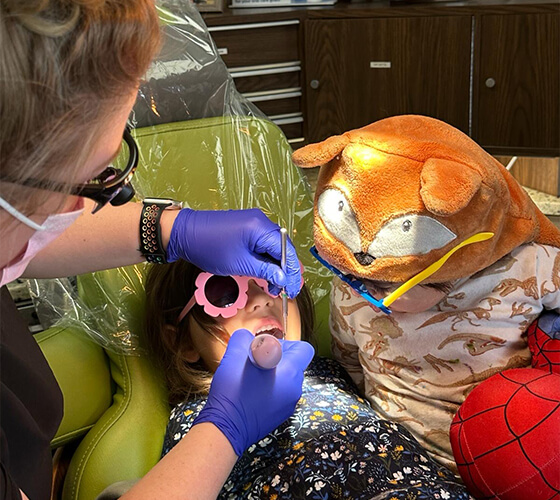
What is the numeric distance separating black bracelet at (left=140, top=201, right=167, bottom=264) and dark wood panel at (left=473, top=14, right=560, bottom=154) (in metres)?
2.01

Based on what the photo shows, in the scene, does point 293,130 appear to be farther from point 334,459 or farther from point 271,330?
point 334,459

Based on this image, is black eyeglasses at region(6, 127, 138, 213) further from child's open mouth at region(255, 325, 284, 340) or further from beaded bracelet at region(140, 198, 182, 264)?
child's open mouth at region(255, 325, 284, 340)

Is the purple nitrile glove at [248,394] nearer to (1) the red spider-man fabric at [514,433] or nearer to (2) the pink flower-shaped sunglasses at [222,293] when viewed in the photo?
(2) the pink flower-shaped sunglasses at [222,293]

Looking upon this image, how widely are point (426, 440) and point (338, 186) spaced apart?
0.55 m

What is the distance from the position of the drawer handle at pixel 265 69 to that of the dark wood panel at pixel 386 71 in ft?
0.23

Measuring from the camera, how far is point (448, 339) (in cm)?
138

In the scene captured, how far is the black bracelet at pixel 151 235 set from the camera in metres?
1.39

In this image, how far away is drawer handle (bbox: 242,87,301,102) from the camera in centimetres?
327

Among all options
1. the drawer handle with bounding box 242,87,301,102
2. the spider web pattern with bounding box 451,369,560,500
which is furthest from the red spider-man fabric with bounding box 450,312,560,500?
the drawer handle with bounding box 242,87,301,102

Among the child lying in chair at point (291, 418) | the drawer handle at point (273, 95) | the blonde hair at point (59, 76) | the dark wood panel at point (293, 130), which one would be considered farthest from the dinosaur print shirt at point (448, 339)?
the dark wood panel at point (293, 130)

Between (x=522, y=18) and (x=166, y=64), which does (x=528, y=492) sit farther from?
(x=522, y=18)

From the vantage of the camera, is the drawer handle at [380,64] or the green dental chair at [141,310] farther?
the drawer handle at [380,64]

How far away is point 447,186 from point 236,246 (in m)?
0.44

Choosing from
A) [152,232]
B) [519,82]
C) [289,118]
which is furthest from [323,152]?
[289,118]
